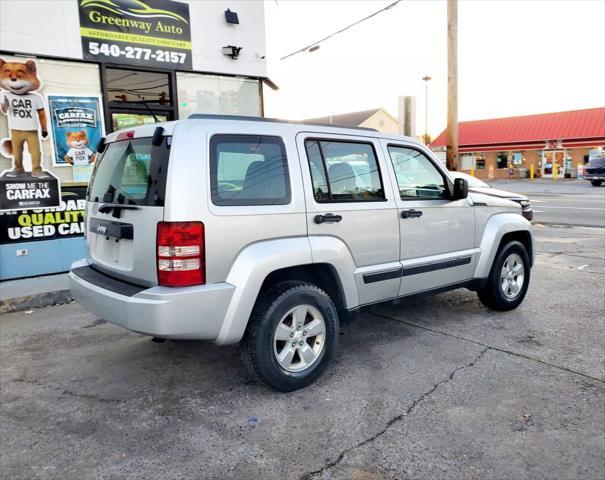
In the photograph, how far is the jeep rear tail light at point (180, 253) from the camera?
307 cm

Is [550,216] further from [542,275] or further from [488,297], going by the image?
[488,297]

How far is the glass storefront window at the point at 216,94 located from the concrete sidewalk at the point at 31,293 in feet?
12.3

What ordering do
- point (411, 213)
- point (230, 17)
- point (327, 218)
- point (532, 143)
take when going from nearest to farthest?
point (327, 218)
point (411, 213)
point (230, 17)
point (532, 143)

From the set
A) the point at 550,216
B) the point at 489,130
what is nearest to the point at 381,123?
the point at 489,130

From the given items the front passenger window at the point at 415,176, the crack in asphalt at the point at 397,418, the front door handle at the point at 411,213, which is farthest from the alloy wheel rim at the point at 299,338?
the front passenger window at the point at 415,176

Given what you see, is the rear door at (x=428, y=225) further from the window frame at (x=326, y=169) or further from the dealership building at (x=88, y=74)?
the dealership building at (x=88, y=74)

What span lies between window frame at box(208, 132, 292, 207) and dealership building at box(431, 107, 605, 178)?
38606 millimetres

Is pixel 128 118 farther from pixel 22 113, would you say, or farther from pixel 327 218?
pixel 327 218

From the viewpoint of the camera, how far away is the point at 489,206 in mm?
5129

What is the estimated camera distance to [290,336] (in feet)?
11.7

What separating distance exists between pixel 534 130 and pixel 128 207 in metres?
41.7

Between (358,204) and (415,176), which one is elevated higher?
(415,176)

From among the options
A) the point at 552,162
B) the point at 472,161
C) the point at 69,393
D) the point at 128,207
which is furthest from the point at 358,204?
the point at 472,161

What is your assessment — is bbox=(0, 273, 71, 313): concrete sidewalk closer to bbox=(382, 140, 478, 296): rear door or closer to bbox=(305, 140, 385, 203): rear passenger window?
bbox=(305, 140, 385, 203): rear passenger window
